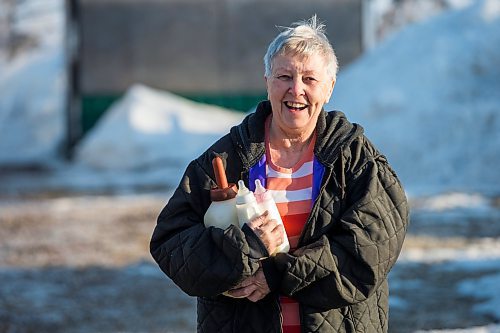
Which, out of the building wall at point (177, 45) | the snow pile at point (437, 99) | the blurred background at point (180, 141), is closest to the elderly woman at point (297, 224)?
the blurred background at point (180, 141)

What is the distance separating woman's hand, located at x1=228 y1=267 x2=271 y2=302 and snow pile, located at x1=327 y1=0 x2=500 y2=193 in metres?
10.3

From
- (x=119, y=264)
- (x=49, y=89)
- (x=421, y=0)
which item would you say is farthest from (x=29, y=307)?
(x=421, y=0)

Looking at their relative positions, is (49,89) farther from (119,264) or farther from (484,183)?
(119,264)

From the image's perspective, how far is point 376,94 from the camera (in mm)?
15953

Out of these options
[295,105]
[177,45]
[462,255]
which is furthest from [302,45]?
[177,45]

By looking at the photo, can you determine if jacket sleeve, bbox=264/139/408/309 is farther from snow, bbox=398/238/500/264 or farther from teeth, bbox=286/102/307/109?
snow, bbox=398/238/500/264

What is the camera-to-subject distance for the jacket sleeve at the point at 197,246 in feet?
9.57

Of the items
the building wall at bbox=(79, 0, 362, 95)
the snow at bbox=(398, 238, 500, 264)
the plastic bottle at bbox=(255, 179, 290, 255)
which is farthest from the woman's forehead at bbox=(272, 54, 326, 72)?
the building wall at bbox=(79, 0, 362, 95)

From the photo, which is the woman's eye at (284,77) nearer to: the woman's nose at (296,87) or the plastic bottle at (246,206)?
the woman's nose at (296,87)

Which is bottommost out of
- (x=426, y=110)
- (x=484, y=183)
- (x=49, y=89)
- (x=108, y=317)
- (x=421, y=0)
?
(x=108, y=317)

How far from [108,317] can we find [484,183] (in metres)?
7.62

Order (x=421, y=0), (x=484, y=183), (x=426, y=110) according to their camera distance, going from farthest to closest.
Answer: (x=421, y=0) < (x=426, y=110) < (x=484, y=183)

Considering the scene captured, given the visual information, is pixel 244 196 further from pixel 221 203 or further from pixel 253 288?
pixel 253 288

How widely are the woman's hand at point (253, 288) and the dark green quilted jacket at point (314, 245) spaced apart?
0.03m
